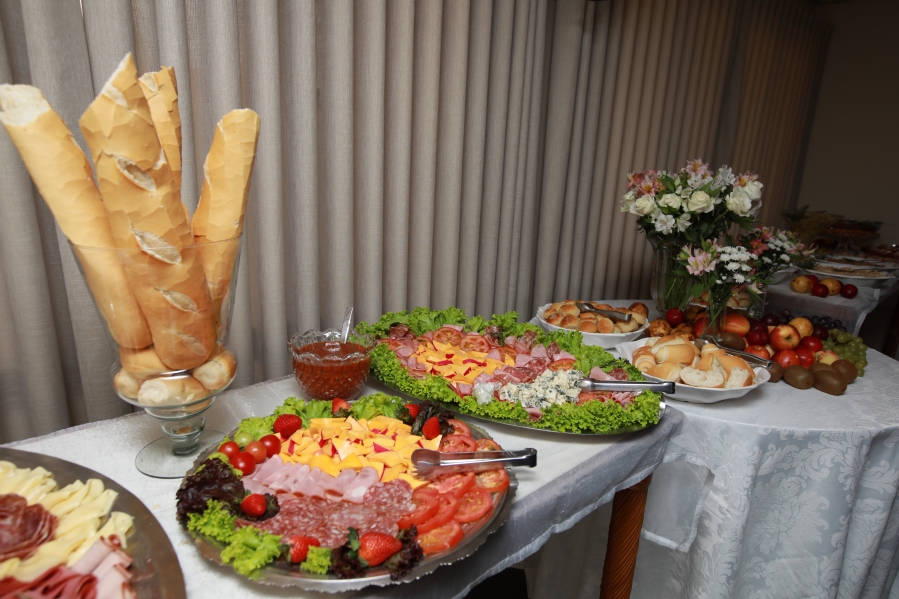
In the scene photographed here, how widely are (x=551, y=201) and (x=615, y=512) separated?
1489 mm

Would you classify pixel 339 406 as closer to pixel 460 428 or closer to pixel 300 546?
pixel 460 428

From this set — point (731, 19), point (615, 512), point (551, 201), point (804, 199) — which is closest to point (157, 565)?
point (615, 512)

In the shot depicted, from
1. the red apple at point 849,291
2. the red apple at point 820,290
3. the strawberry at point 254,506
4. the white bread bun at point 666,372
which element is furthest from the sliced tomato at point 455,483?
the red apple at point 849,291

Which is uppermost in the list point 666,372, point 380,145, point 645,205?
point 380,145

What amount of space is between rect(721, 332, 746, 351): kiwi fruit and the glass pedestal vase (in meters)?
0.22

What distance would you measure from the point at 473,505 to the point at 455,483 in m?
0.05

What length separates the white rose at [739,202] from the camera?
5.31 feet

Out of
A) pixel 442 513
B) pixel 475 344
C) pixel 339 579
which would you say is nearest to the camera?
pixel 339 579

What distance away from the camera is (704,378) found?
1237 millimetres

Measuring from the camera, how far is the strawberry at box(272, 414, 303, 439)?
905 mm

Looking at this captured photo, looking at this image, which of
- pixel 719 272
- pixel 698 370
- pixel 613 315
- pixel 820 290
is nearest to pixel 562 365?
pixel 698 370

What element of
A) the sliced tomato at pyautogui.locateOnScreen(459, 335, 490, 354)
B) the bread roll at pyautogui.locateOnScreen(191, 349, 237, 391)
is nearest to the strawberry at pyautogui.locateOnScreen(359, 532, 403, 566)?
the bread roll at pyautogui.locateOnScreen(191, 349, 237, 391)

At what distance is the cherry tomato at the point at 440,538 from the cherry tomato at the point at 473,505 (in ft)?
0.09

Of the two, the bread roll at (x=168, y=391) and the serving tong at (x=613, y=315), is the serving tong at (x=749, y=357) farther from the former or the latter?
the bread roll at (x=168, y=391)
